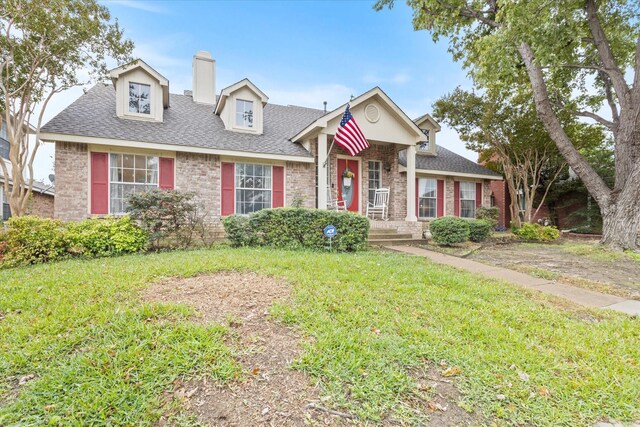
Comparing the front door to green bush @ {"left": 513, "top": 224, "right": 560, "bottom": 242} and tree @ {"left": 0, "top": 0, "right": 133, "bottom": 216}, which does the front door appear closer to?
green bush @ {"left": 513, "top": 224, "right": 560, "bottom": 242}

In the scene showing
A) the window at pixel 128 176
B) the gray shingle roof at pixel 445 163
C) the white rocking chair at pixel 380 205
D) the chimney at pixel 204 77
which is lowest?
the white rocking chair at pixel 380 205

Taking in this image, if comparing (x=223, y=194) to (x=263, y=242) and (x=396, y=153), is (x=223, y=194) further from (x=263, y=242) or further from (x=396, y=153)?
(x=396, y=153)

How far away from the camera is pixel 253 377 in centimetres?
221

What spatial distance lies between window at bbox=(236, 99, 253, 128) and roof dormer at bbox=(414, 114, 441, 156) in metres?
7.58

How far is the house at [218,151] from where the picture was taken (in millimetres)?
8477

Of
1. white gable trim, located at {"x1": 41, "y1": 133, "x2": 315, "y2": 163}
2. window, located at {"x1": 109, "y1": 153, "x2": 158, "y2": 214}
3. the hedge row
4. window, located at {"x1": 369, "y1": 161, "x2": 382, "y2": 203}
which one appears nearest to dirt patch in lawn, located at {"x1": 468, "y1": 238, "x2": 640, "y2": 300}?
window, located at {"x1": 369, "y1": 161, "x2": 382, "y2": 203}

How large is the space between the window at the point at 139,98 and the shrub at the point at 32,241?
16.5ft

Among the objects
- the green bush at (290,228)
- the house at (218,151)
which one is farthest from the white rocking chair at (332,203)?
the green bush at (290,228)

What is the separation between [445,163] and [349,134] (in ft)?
24.3

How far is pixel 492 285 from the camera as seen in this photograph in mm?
4836

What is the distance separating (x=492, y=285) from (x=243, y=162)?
8.24 metres

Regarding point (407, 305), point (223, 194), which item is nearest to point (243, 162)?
point (223, 194)

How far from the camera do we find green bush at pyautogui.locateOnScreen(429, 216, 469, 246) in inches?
364

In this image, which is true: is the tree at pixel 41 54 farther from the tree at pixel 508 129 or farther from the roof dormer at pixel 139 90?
the tree at pixel 508 129
